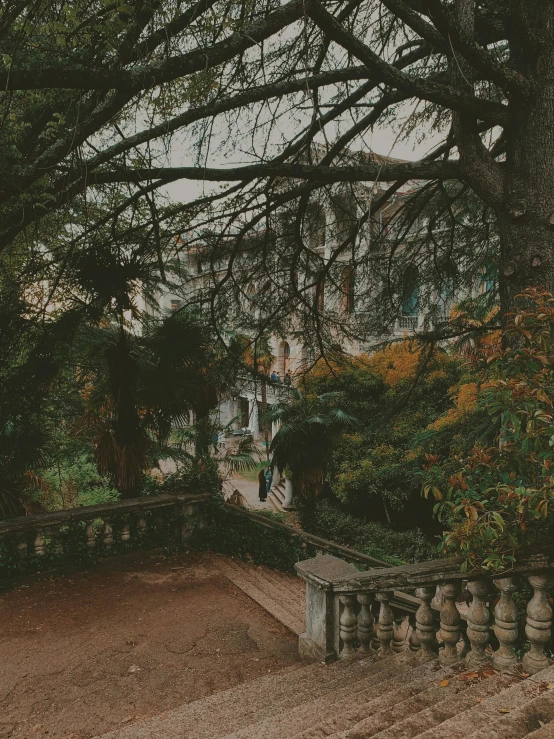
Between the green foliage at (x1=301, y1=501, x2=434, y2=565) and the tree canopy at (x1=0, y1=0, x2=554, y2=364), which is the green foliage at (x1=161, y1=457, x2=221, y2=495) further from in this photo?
the green foliage at (x1=301, y1=501, x2=434, y2=565)

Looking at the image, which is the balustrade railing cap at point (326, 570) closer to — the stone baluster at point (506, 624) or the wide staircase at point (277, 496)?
the stone baluster at point (506, 624)

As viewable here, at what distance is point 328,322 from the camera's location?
7504 mm

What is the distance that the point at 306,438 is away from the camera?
468 inches

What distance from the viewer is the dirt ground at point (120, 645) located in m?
4.10

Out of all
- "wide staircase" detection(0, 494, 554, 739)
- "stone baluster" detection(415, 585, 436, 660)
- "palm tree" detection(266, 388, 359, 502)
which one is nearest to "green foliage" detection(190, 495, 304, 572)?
"wide staircase" detection(0, 494, 554, 739)

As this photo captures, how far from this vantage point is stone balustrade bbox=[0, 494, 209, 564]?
21.5ft

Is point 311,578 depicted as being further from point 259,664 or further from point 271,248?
point 271,248

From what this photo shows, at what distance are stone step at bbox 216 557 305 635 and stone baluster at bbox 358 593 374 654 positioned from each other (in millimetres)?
1522

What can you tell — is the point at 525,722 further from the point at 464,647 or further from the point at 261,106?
the point at 261,106

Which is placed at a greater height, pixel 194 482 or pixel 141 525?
pixel 194 482

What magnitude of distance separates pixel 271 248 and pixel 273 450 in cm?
612

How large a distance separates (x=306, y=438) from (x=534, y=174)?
838 cm

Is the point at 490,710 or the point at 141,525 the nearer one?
the point at 490,710

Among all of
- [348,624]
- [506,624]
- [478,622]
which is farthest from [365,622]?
[506,624]
